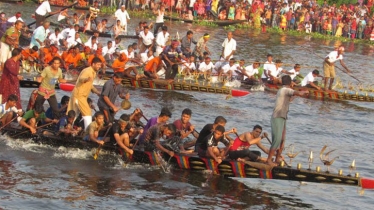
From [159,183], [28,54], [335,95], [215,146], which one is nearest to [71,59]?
[28,54]

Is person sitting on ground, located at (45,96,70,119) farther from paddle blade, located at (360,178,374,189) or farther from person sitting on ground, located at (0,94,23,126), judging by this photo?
paddle blade, located at (360,178,374,189)

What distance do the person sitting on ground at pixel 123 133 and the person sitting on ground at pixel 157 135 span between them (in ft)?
1.35

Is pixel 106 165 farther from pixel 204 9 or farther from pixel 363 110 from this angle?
pixel 204 9

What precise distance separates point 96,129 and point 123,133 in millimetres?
734

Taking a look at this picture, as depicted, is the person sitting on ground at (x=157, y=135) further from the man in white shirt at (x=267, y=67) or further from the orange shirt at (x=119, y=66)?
the man in white shirt at (x=267, y=67)

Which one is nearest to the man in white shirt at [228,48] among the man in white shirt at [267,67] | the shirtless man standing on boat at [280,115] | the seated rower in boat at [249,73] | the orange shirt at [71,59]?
the seated rower in boat at [249,73]

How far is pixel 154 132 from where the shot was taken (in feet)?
56.6

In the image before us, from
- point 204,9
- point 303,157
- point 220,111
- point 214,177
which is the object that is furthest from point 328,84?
point 204,9

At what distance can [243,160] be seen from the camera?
1638 centimetres

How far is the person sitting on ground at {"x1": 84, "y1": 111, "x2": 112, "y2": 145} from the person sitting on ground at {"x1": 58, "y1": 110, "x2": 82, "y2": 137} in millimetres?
362

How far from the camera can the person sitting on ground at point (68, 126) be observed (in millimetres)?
17938

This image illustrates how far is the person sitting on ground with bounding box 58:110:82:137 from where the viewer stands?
17938mm

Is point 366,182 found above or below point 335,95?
below

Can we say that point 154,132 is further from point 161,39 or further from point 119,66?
point 161,39
